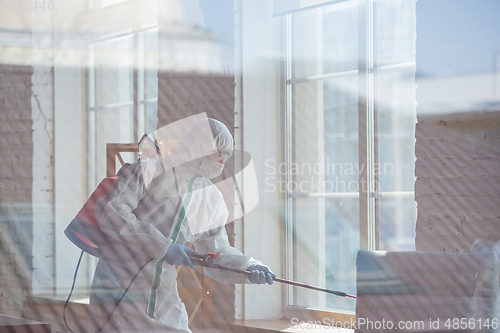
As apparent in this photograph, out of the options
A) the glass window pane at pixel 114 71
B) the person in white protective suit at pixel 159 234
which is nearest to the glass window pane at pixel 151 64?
the glass window pane at pixel 114 71

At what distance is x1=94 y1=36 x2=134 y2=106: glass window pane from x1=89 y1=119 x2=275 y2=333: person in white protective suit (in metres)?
1.55

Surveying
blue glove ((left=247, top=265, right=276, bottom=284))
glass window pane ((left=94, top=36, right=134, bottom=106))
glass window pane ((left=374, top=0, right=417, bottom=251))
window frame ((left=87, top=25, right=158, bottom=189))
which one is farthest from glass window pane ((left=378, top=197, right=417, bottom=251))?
glass window pane ((left=94, top=36, right=134, bottom=106))

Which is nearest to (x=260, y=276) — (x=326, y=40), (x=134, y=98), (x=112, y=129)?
(x=326, y=40)

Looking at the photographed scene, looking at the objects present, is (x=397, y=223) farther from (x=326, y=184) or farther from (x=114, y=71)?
(x=114, y=71)

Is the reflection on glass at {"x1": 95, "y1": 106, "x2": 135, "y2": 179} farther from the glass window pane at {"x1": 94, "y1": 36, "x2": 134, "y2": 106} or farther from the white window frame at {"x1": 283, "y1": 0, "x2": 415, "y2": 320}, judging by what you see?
the white window frame at {"x1": 283, "y1": 0, "x2": 415, "y2": 320}

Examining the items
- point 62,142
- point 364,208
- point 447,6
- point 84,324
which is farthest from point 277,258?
point 62,142

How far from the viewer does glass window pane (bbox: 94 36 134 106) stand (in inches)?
113

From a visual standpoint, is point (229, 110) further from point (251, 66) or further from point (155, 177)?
point (155, 177)

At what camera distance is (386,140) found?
2068 mm

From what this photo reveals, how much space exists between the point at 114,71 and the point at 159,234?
185 centimetres

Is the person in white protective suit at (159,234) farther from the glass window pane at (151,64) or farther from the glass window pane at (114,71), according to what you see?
the glass window pane at (114,71)

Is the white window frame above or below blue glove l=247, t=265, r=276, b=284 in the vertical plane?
above

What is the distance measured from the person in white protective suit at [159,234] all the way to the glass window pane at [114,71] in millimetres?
1552

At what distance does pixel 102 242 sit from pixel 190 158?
13.0 inches
